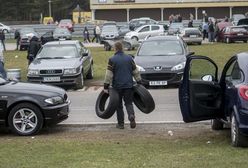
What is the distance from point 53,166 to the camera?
7.98 m

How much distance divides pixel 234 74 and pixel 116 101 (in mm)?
2444

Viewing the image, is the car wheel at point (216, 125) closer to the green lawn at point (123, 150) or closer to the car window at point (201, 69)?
the green lawn at point (123, 150)

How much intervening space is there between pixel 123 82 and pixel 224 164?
378 centimetres

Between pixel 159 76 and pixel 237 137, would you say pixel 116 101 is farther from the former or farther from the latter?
pixel 159 76

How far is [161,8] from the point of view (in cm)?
8250

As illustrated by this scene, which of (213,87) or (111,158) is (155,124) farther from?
(111,158)

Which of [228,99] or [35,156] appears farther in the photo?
[228,99]

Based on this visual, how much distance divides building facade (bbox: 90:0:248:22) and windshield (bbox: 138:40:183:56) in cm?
6035

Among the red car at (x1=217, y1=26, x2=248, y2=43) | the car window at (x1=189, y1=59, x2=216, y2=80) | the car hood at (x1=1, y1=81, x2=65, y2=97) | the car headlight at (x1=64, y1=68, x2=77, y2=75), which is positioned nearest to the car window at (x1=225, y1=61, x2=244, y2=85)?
the car window at (x1=189, y1=59, x2=216, y2=80)

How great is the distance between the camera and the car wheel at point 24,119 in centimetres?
1098

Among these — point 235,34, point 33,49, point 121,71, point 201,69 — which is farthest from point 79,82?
point 235,34

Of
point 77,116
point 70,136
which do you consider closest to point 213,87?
point 70,136

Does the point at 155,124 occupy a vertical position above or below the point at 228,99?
below

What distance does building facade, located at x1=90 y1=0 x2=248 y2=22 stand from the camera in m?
80.8
